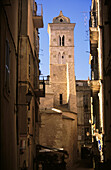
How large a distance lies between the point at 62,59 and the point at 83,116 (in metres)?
9.68

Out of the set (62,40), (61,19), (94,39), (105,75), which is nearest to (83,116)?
(62,40)

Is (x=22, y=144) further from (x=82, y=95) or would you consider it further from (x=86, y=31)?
(x=82, y=95)

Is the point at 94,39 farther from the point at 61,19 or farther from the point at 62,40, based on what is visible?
the point at 61,19

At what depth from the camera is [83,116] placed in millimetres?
47156

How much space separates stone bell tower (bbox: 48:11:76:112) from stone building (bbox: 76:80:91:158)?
159 inches

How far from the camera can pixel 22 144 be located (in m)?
13.2

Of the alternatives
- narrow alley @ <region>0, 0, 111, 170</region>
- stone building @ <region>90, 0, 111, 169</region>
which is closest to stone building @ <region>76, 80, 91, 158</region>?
narrow alley @ <region>0, 0, 111, 170</region>

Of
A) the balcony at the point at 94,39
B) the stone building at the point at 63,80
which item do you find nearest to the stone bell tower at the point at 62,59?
the stone building at the point at 63,80

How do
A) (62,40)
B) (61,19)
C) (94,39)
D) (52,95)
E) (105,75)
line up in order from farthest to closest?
1. (61,19)
2. (62,40)
3. (52,95)
4. (94,39)
5. (105,75)

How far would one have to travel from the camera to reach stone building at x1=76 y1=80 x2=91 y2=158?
45031 millimetres

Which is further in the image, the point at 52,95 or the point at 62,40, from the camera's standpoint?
the point at 62,40

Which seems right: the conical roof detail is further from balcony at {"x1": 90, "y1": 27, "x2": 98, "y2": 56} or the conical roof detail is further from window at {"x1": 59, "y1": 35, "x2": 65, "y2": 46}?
balcony at {"x1": 90, "y1": 27, "x2": 98, "y2": 56}

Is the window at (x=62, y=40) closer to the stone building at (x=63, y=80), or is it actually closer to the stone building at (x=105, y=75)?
the stone building at (x=63, y=80)

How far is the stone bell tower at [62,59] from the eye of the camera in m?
44.9
